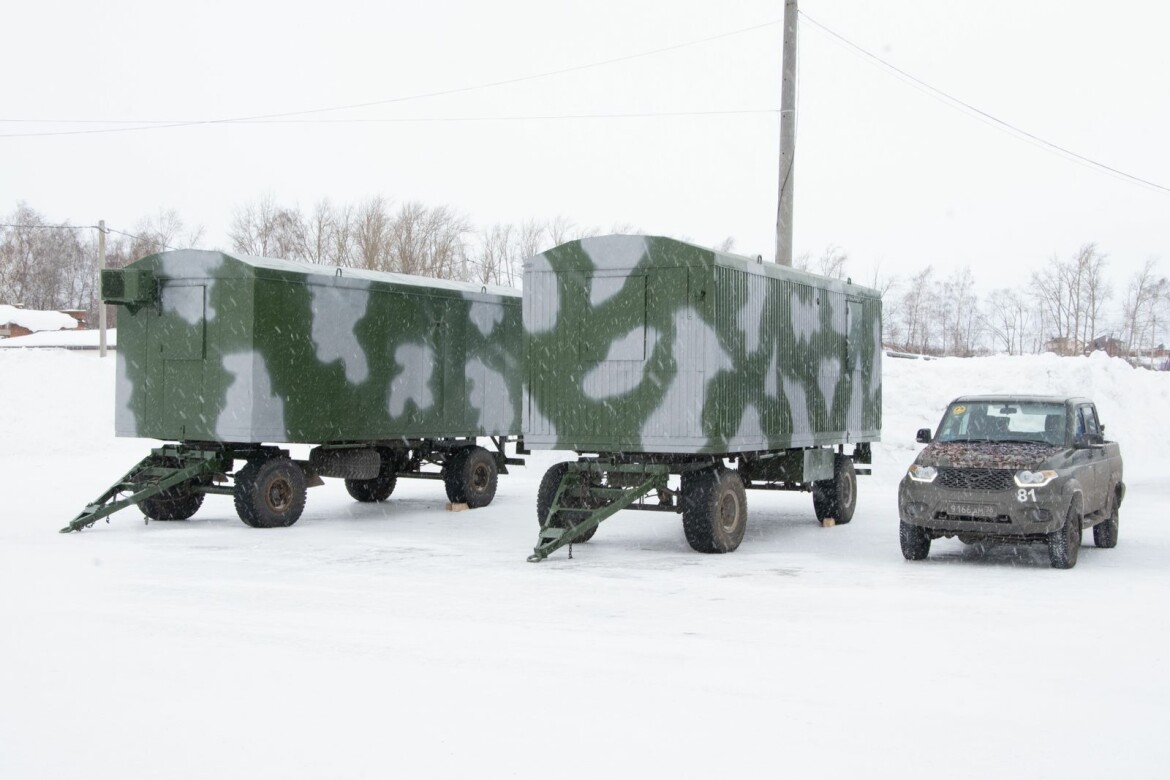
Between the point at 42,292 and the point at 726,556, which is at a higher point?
the point at 42,292

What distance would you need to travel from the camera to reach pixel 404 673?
7.47m

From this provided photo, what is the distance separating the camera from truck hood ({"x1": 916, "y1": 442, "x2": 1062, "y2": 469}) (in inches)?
474

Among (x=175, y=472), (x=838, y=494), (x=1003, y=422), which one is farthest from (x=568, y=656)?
(x=838, y=494)

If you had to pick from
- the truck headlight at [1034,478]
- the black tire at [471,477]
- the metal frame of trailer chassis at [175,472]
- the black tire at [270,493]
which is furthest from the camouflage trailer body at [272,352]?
the truck headlight at [1034,478]

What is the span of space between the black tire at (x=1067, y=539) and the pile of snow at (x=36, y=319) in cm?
6183

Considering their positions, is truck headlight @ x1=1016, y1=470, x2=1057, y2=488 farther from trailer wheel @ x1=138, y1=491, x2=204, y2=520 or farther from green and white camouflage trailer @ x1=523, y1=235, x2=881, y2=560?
trailer wheel @ x1=138, y1=491, x2=204, y2=520

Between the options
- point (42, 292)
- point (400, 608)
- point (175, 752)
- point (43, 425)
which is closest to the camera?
point (175, 752)

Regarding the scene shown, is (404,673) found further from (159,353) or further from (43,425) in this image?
(43,425)

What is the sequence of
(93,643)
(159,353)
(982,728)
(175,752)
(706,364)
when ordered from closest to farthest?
(175,752) < (982,728) < (93,643) < (706,364) < (159,353)

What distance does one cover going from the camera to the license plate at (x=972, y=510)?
38.9ft

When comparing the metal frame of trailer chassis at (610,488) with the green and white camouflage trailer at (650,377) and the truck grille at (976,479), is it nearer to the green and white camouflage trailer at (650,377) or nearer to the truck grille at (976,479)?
the green and white camouflage trailer at (650,377)

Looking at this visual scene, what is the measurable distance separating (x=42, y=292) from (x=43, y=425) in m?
61.5

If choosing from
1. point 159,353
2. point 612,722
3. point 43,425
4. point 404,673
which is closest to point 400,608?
point 404,673

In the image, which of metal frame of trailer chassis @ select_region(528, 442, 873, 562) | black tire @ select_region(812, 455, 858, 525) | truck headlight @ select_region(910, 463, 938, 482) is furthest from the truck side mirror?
black tire @ select_region(812, 455, 858, 525)
